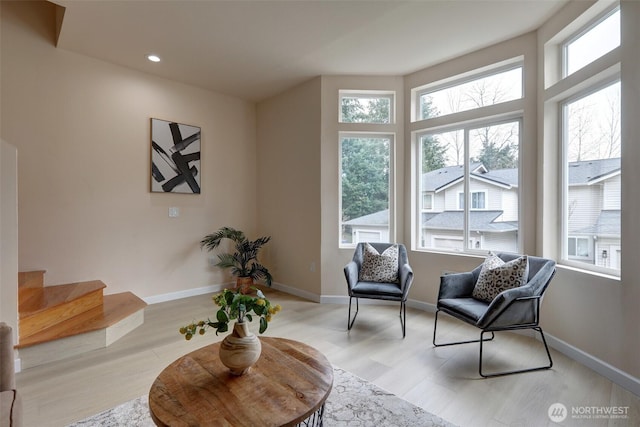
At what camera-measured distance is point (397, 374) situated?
2262mm

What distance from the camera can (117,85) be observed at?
12.1 feet

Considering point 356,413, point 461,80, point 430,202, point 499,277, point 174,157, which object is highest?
point 461,80

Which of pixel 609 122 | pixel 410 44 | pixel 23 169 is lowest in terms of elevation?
pixel 23 169

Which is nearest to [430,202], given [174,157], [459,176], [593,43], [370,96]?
[459,176]

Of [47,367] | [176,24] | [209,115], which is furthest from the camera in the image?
[209,115]

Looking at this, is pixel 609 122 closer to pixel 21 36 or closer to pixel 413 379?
pixel 413 379

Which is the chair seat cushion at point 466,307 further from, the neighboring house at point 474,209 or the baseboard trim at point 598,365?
the neighboring house at point 474,209

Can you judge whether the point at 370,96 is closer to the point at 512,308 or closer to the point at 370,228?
the point at 370,228

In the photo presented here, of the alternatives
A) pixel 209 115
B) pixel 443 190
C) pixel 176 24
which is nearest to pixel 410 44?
pixel 443 190

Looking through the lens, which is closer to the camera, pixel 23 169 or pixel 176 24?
pixel 176 24

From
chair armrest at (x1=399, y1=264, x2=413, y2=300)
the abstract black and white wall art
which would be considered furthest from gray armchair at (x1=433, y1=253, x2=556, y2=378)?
the abstract black and white wall art

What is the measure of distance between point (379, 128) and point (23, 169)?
4.01 meters

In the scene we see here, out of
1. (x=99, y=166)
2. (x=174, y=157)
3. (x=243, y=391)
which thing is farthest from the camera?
(x=174, y=157)

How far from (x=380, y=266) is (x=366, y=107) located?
2.15 metres
